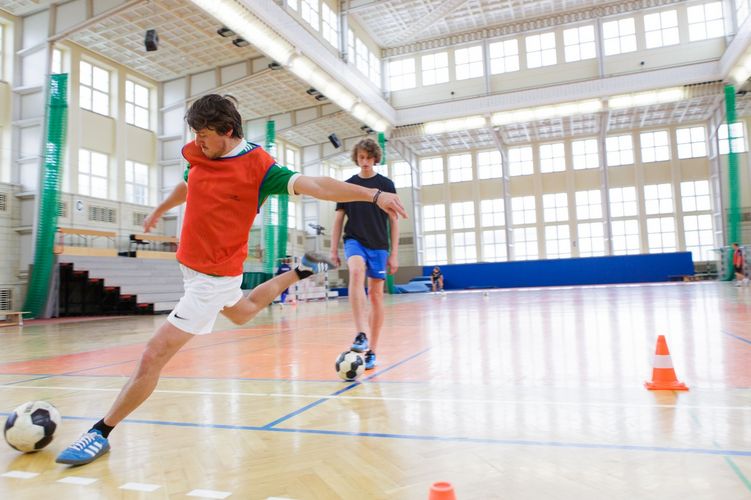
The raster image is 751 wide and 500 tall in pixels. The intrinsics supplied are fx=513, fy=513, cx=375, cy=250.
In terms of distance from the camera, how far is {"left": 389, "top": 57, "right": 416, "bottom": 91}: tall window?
3070cm

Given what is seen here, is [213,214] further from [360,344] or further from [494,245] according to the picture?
[494,245]

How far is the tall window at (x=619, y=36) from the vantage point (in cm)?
2731

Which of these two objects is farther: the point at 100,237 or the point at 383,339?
the point at 100,237

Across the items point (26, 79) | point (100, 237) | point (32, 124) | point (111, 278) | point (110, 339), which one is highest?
point (26, 79)

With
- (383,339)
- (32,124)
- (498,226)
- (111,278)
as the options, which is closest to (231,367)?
(383,339)

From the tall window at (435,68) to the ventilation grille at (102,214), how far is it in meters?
18.6

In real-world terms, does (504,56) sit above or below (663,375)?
above

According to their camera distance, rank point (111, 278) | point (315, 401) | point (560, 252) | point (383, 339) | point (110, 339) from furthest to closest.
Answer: point (560, 252) → point (111, 278) → point (110, 339) → point (383, 339) → point (315, 401)

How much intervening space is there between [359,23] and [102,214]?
637 inches

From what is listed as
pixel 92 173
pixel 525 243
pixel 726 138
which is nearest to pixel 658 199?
pixel 726 138

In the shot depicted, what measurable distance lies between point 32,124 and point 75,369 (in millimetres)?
A: 16928

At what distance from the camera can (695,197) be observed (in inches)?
1240

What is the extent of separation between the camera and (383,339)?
658 centimetres

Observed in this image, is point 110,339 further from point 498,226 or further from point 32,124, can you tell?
point 498,226
